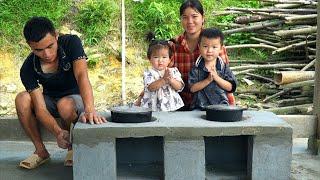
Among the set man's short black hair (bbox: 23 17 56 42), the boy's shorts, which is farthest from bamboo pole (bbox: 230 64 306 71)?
man's short black hair (bbox: 23 17 56 42)

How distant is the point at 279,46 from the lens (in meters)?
8.56

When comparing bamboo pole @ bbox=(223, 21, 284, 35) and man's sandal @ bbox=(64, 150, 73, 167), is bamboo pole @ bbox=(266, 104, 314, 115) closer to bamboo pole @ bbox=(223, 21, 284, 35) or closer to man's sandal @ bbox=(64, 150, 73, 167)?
bamboo pole @ bbox=(223, 21, 284, 35)

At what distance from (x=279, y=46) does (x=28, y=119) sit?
5.79m

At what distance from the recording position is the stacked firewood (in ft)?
25.0

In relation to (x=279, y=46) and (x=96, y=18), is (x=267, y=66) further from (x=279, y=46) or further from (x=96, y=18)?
(x=96, y=18)

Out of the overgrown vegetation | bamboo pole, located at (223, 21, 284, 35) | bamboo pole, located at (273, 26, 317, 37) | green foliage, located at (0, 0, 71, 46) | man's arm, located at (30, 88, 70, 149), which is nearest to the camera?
man's arm, located at (30, 88, 70, 149)

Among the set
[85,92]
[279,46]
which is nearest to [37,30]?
[85,92]

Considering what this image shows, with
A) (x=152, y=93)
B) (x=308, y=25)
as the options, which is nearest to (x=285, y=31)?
(x=308, y=25)

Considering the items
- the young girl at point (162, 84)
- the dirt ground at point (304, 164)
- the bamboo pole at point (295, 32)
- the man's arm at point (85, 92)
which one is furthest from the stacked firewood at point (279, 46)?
the man's arm at point (85, 92)

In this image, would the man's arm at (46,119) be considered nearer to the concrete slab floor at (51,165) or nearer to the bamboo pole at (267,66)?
the concrete slab floor at (51,165)

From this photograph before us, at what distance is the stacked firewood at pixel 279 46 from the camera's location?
7.61 metres

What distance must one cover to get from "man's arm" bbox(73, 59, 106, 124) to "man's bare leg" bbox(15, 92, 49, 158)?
455 millimetres

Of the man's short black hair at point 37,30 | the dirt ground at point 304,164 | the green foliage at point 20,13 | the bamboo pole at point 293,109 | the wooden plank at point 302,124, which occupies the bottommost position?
the dirt ground at point 304,164

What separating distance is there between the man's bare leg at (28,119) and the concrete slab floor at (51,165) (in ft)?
0.54
